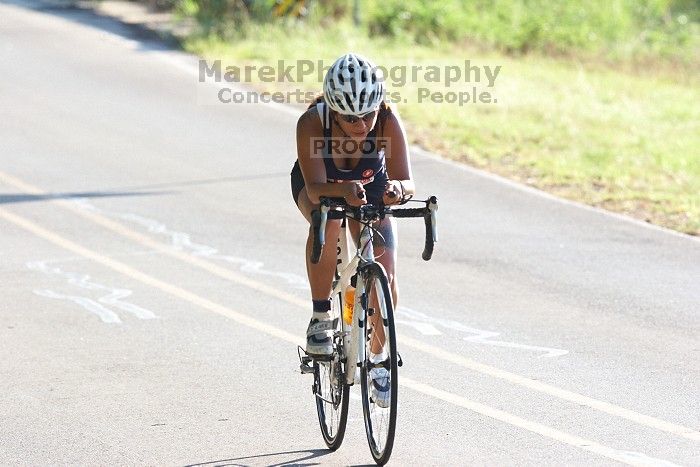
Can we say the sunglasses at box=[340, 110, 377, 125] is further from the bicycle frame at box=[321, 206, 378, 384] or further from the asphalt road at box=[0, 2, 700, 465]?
the asphalt road at box=[0, 2, 700, 465]

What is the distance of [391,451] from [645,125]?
43.2 feet

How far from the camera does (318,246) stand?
20.7 ft

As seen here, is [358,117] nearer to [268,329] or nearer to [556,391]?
[556,391]

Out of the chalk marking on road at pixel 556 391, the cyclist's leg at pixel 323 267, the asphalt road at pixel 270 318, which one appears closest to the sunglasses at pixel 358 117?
the cyclist's leg at pixel 323 267

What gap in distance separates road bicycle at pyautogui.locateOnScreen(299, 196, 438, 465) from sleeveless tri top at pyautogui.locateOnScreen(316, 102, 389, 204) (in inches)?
7.0

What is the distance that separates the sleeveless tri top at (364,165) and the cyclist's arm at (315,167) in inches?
1.8

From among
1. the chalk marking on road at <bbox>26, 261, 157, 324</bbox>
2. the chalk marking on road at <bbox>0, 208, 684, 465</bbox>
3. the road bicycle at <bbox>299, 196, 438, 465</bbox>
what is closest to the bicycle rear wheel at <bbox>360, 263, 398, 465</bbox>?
the road bicycle at <bbox>299, 196, 438, 465</bbox>

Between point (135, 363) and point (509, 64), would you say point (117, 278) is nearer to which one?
point (135, 363)

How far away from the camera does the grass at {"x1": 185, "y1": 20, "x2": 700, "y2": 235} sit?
1488 cm

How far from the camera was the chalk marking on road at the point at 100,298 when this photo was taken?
9812mm

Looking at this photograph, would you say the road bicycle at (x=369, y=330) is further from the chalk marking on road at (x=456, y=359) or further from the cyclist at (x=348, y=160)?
the chalk marking on road at (x=456, y=359)

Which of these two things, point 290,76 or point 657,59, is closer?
point 290,76

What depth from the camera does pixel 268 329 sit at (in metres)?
9.38

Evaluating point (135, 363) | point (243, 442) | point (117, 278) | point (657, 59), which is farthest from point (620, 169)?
point (657, 59)
